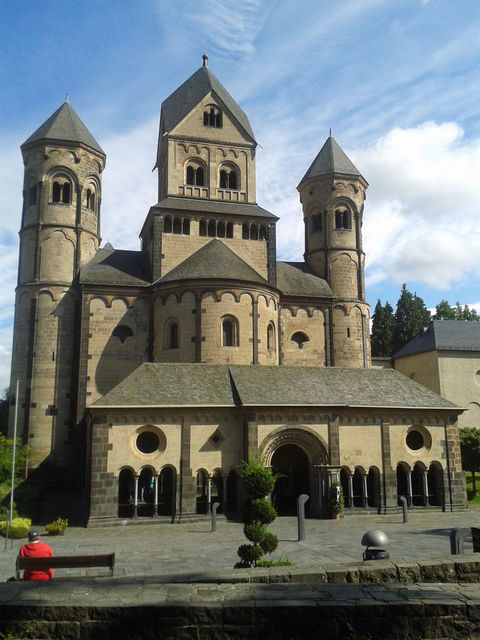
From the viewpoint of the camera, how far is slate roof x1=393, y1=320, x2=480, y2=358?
173 feet

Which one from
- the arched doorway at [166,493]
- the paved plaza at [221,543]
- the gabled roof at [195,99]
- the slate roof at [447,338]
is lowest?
the paved plaza at [221,543]

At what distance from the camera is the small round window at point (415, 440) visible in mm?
30656

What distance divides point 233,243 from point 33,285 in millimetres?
15074

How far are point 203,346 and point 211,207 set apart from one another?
40.6 ft

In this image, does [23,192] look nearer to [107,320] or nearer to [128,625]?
[107,320]

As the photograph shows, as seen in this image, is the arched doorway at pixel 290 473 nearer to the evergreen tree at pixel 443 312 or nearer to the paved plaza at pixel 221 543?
the paved plaza at pixel 221 543

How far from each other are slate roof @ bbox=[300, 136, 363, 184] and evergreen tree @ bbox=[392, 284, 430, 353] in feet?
98.3

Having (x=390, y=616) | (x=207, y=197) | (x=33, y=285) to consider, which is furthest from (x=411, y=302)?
A: (x=390, y=616)

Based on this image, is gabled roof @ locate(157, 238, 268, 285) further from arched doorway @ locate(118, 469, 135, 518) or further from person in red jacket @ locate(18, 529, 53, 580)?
person in red jacket @ locate(18, 529, 53, 580)

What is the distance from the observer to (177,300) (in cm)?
3838

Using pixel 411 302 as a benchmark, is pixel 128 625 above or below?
below

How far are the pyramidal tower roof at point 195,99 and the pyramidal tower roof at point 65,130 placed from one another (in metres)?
6.48

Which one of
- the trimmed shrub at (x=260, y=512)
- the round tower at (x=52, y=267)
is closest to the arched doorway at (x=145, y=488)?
the round tower at (x=52, y=267)

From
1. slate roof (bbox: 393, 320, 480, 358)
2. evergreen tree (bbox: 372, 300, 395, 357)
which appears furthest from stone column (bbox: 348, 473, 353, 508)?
evergreen tree (bbox: 372, 300, 395, 357)
